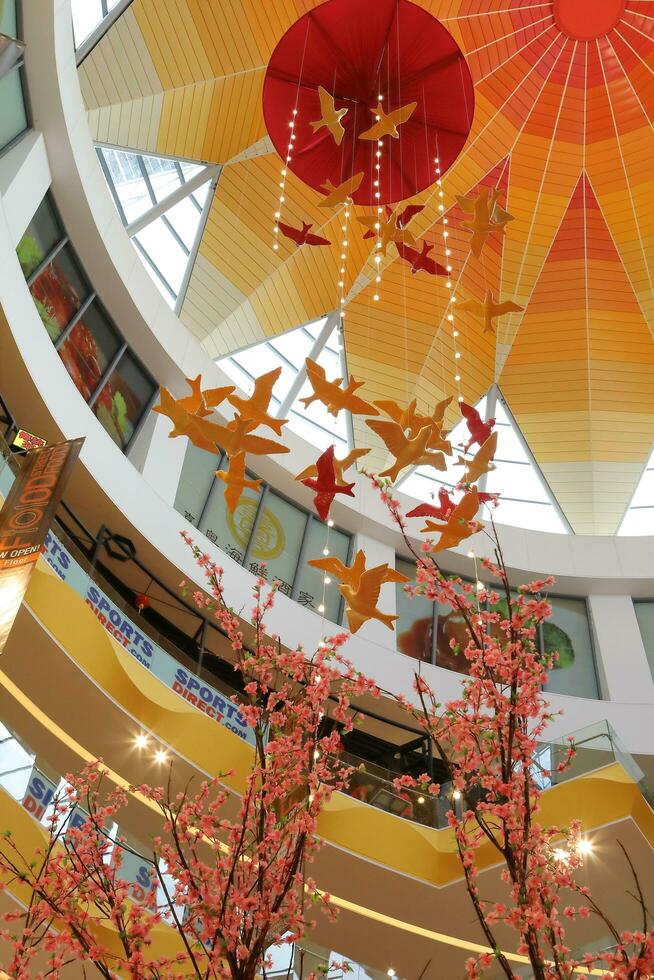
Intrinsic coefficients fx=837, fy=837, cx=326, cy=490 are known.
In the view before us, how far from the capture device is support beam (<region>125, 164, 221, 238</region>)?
13531 mm

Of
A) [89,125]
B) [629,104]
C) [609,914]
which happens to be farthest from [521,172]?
[609,914]

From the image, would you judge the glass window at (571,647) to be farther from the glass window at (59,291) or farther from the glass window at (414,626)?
the glass window at (59,291)

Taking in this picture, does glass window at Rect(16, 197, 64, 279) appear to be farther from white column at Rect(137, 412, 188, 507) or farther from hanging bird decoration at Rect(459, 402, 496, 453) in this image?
hanging bird decoration at Rect(459, 402, 496, 453)

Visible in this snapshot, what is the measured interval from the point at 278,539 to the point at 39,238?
21.1 feet

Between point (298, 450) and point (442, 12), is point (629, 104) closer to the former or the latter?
point (442, 12)

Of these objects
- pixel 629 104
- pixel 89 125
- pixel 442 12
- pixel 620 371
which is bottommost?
pixel 89 125

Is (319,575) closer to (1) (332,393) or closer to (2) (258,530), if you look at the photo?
(2) (258,530)

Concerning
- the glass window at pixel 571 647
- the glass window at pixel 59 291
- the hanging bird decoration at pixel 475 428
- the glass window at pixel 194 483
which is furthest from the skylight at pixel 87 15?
the glass window at pixel 571 647

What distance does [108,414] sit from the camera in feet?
42.0

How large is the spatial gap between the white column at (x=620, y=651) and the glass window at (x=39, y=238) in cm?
1176

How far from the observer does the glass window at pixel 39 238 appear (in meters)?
11.0

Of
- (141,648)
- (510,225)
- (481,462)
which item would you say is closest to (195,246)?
(510,225)

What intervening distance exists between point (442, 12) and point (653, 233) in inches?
232

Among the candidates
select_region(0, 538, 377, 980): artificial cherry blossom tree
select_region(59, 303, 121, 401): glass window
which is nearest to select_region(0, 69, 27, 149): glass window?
select_region(59, 303, 121, 401): glass window
